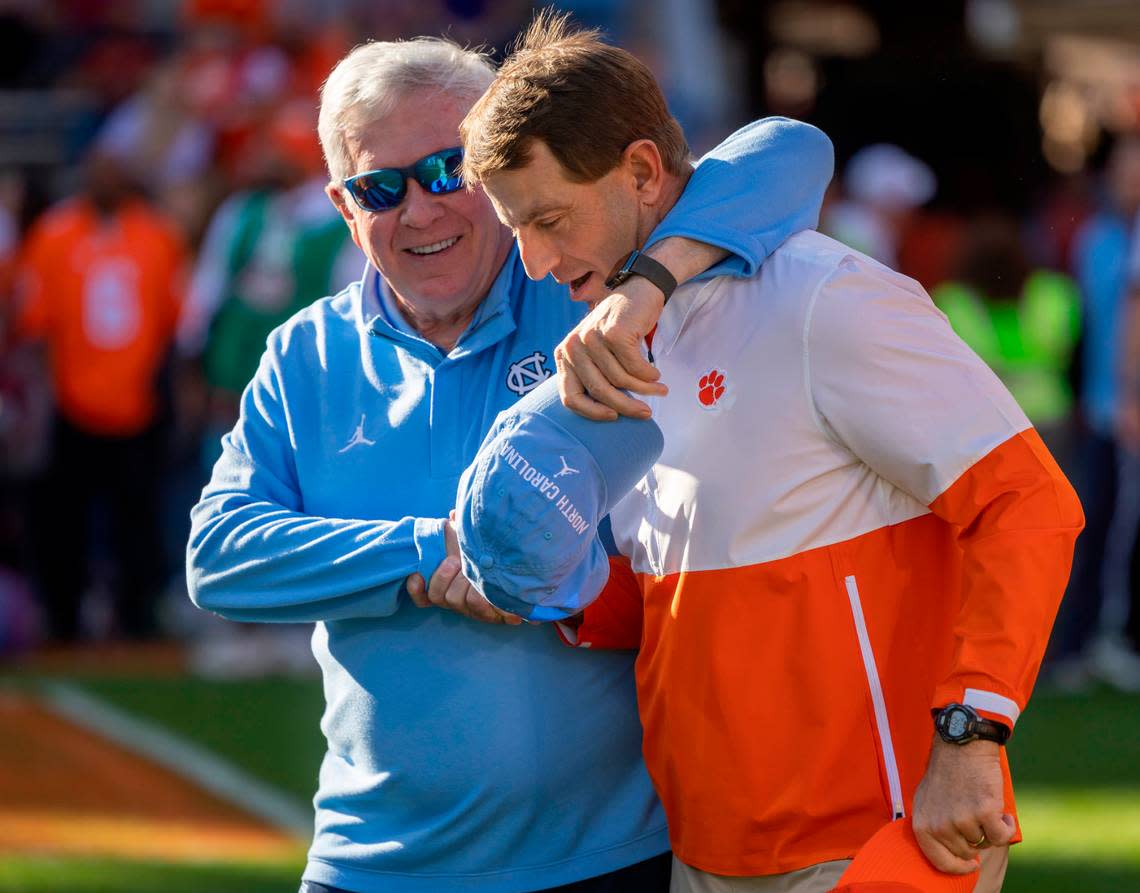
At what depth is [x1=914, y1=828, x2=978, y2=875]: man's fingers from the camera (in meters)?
2.43

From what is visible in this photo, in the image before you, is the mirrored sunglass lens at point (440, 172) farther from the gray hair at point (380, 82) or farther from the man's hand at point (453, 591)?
the man's hand at point (453, 591)

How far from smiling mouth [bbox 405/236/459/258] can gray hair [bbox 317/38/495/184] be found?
18cm

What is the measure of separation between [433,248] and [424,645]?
2.29ft

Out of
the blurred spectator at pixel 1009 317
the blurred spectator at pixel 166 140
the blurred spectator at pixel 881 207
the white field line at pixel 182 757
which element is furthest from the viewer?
the blurred spectator at pixel 166 140

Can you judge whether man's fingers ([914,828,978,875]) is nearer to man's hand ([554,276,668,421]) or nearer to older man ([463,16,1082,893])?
older man ([463,16,1082,893])

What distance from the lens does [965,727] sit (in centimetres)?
241

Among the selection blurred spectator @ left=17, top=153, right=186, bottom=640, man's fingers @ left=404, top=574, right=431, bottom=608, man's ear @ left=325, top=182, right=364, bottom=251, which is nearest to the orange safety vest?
blurred spectator @ left=17, top=153, right=186, bottom=640

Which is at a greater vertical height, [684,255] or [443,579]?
[684,255]

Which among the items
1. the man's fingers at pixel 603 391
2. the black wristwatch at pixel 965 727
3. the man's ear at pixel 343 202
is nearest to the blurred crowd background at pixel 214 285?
the man's ear at pixel 343 202

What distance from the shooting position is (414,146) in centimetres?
301

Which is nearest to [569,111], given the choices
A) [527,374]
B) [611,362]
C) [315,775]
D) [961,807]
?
[611,362]

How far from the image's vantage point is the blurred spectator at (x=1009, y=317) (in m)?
8.53

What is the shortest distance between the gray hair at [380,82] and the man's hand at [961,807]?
141 cm

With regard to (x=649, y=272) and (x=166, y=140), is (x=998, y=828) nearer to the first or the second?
(x=649, y=272)
